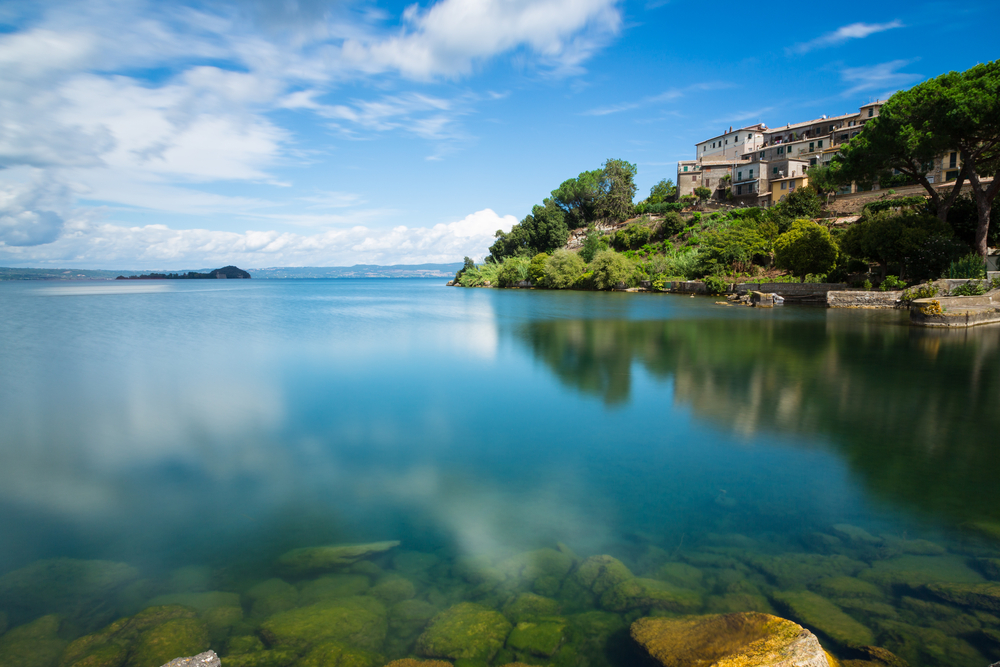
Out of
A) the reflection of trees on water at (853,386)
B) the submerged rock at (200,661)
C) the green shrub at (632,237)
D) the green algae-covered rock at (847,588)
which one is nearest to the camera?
the submerged rock at (200,661)

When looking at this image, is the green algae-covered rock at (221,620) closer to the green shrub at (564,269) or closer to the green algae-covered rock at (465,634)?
the green algae-covered rock at (465,634)

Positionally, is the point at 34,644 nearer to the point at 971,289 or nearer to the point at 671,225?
the point at 971,289

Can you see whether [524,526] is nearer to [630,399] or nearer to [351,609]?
[351,609]

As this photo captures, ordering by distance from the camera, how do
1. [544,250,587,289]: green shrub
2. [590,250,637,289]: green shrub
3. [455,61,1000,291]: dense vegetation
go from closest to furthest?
[455,61,1000,291]: dense vegetation, [590,250,637,289]: green shrub, [544,250,587,289]: green shrub

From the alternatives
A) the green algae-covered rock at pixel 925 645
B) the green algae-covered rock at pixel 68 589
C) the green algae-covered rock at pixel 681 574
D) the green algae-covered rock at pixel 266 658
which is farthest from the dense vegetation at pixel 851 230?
the green algae-covered rock at pixel 68 589

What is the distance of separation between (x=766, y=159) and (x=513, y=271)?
36.9m

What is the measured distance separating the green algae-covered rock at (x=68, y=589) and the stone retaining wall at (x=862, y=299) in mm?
30678

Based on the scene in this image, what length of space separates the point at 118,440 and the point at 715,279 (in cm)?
3893

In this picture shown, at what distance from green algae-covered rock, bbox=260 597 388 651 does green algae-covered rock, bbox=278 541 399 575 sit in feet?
1.71

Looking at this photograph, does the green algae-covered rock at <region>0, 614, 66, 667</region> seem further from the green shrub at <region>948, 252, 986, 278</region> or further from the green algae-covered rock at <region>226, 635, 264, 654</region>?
the green shrub at <region>948, 252, 986, 278</region>

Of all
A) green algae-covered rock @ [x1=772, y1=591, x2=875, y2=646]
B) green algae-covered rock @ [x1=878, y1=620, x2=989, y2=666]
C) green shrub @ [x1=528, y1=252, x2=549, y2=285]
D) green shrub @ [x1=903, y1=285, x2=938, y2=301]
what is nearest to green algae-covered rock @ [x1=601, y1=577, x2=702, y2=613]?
green algae-covered rock @ [x1=772, y1=591, x2=875, y2=646]

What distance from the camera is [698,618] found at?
12.0 ft

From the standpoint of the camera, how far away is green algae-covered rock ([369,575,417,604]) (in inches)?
162

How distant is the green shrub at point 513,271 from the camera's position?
64562 mm
